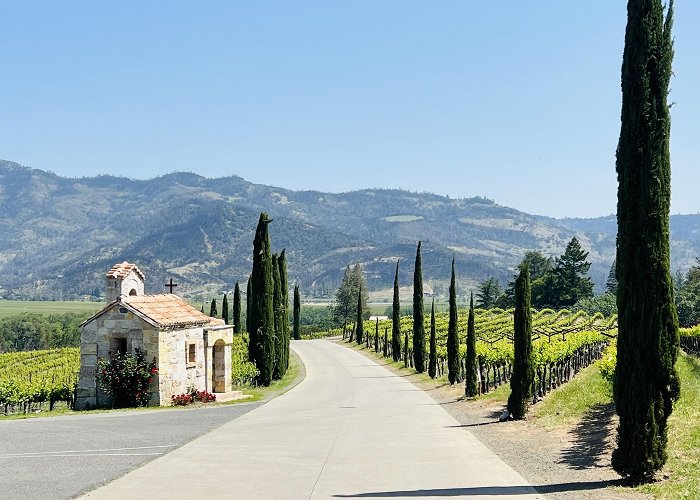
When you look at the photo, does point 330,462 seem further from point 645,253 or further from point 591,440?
point 645,253

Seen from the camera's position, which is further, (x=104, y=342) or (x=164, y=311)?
(x=164, y=311)

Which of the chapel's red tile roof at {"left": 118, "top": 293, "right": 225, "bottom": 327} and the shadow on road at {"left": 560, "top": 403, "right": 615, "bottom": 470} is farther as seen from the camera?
the chapel's red tile roof at {"left": 118, "top": 293, "right": 225, "bottom": 327}

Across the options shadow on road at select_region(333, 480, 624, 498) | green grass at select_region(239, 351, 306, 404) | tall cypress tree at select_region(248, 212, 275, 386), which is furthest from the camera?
tall cypress tree at select_region(248, 212, 275, 386)

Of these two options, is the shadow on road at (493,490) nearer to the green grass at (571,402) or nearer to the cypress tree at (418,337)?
the green grass at (571,402)

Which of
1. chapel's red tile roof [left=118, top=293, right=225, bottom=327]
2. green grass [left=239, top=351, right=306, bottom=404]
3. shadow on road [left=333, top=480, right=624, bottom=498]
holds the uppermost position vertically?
chapel's red tile roof [left=118, top=293, right=225, bottom=327]

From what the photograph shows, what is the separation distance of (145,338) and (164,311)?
5.68 feet

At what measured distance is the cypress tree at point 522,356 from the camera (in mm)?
22031

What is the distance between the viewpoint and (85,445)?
55.8 feet

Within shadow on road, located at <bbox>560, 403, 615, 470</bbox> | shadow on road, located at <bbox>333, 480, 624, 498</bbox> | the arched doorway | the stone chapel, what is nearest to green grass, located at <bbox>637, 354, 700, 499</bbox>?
shadow on road, located at <bbox>333, 480, 624, 498</bbox>

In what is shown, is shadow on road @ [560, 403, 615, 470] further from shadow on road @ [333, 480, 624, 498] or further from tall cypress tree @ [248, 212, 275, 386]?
tall cypress tree @ [248, 212, 275, 386]

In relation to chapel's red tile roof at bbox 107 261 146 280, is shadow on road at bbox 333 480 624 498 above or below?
below

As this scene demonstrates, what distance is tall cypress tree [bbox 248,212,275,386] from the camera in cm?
3619

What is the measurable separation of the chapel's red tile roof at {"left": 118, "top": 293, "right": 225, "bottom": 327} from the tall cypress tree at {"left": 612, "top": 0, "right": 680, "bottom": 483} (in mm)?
18017

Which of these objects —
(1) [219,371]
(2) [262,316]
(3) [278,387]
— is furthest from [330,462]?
(2) [262,316]
